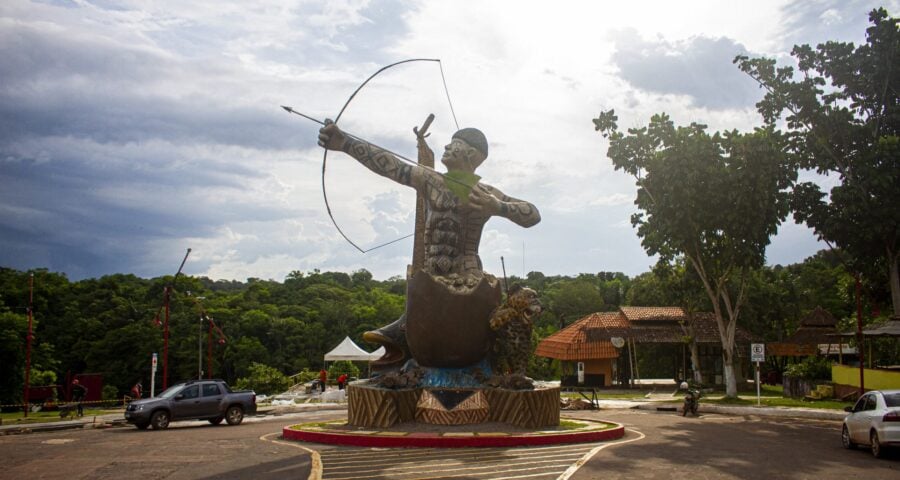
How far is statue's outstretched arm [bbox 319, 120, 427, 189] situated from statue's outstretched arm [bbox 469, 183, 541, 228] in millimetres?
1246

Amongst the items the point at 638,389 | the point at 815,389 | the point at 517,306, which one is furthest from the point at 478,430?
the point at 638,389

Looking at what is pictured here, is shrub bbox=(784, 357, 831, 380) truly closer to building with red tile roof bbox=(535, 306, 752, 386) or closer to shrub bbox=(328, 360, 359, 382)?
building with red tile roof bbox=(535, 306, 752, 386)

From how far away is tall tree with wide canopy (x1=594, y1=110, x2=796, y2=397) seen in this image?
24703 mm

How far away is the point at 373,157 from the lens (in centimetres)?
1508

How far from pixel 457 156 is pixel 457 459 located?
728 cm

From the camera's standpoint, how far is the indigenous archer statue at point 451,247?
1456 cm

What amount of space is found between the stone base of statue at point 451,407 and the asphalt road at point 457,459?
1.76m

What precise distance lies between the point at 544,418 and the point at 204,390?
32.0 ft

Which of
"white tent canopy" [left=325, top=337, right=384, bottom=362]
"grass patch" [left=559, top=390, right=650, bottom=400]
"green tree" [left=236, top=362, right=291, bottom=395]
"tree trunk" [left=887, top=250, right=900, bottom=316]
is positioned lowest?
"grass patch" [left=559, top=390, right=650, bottom=400]

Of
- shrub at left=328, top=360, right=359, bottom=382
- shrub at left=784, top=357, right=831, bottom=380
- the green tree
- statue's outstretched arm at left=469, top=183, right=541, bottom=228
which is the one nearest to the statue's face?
statue's outstretched arm at left=469, top=183, right=541, bottom=228

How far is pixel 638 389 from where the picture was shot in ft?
122

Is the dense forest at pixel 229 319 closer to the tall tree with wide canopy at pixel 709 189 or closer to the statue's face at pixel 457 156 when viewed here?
the tall tree with wide canopy at pixel 709 189

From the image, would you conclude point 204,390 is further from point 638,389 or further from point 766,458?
point 638,389

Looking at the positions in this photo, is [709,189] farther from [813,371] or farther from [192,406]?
[192,406]
